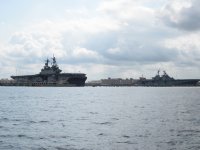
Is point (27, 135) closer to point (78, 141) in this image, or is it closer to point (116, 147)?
point (78, 141)

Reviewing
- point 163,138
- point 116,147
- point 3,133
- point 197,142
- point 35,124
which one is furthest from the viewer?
point 35,124

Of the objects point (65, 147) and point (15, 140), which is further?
point (15, 140)

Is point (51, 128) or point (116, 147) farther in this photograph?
point (51, 128)

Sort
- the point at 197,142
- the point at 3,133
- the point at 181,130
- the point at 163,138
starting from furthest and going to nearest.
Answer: the point at 181,130, the point at 3,133, the point at 163,138, the point at 197,142

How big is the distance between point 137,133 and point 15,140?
9966 millimetres

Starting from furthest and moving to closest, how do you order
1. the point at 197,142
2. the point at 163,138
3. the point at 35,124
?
1. the point at 35,124
2. the point at 163,138
3. the point at 197,142

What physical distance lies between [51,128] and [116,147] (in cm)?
1068

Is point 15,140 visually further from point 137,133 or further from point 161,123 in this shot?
point 161,123

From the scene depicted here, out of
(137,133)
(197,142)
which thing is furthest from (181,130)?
(197,142)

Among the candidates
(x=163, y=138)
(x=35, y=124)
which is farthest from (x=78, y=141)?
(x=35, y=124)

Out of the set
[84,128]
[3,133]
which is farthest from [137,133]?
[3,133]

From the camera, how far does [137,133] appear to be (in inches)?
1209

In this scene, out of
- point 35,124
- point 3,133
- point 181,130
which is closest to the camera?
point 3,133

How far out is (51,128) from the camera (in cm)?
3366
